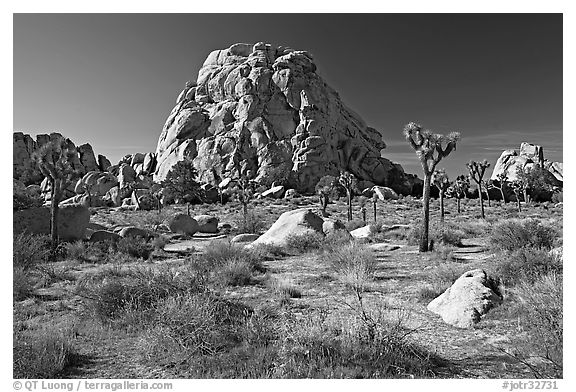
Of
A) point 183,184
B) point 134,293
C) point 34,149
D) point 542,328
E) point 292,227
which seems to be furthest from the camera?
point 34,149

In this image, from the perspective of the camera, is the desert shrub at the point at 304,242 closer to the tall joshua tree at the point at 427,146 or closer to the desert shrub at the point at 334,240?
the desert shrub at the point at 334,240

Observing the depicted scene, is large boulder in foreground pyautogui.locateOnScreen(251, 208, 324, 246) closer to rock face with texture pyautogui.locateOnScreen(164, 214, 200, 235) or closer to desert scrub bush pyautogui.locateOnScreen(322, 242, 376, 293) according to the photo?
desert scrub bush pyautogui.locateOnScreen(322, 242, 376, 293)

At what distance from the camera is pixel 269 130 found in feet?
234

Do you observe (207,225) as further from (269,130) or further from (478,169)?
(269,130)

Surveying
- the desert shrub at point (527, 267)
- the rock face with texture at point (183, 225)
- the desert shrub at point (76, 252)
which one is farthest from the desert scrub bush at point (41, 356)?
the rock face with texture at point (183, 225)

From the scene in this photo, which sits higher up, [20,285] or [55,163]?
[55,163]

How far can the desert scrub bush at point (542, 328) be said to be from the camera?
3818mm

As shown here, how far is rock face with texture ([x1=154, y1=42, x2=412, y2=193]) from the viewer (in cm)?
6806

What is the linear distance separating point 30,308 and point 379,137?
85803 mm

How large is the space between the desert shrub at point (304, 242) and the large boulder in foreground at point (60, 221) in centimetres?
1226

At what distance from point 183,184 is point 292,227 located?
152 feet

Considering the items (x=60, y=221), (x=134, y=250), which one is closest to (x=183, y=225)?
(x=60, y=221)

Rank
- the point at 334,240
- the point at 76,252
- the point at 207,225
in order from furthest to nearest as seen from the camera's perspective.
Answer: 1. the point at 207,225
2. the point at 334,240
3. the point at 76,252

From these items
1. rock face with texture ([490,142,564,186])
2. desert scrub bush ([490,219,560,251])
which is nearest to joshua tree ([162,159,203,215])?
desert scrub bush ([490,219,560,251])
